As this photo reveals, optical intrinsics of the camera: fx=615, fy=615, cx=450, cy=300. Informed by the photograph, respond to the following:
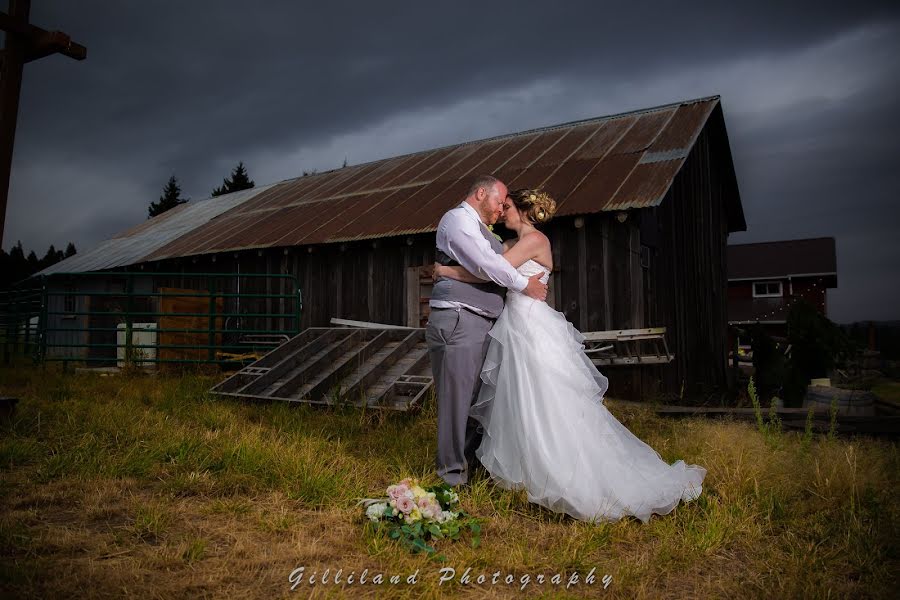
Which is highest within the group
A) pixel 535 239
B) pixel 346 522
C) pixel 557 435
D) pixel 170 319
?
pixel 535 239

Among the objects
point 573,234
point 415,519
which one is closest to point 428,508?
point 415,519

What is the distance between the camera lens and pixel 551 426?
3.83 metres

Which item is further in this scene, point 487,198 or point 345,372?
point 345,372

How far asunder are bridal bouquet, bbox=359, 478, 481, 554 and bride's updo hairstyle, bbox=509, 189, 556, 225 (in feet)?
6.66

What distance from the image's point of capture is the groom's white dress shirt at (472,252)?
403 centimetres

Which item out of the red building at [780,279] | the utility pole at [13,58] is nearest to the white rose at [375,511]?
the utility pole at [13,58]

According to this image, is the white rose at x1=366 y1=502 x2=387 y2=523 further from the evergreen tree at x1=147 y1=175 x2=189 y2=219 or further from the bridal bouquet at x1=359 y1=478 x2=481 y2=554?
the evergreen tree at x1=147 y1=175 x2=189 y2=219

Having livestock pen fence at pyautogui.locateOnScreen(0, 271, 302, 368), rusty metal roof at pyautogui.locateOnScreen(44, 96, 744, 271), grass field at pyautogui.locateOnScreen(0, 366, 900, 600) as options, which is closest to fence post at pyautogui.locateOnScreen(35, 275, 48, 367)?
livestock pen fence at pyautogui.locateOnScreen(0, 271, 302, 368)

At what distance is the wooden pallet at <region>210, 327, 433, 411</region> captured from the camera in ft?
21.6

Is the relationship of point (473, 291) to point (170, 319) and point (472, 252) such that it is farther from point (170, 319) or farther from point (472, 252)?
point (170, 319)

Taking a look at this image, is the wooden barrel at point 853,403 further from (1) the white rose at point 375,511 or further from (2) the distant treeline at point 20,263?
(2) the distant treeline at point 20,263

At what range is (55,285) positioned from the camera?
2156 centimetres

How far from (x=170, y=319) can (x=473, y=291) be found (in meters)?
9.24

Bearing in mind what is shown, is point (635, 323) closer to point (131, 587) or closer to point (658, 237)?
point (658, 237)
